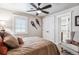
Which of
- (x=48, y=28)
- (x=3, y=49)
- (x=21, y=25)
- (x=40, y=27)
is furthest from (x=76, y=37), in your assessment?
(x=3, y=49)

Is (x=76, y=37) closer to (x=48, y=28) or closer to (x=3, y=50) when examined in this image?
(x=48, y=28)

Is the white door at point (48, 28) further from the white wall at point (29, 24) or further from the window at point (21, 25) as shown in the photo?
the window at point (21, 25)

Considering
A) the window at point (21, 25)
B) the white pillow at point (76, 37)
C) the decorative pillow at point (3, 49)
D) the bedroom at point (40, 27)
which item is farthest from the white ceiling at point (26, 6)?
the decorative pillow at point (3, 49)

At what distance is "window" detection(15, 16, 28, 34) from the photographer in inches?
80.7

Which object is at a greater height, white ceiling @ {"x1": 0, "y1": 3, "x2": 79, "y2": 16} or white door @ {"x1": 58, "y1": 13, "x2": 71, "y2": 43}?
white ceiling @ {"x1": 0, "y1": 3, "x2": 79, "y2": 16}

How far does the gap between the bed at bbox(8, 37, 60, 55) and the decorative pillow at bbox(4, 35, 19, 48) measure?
7cm

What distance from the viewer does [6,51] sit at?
188 centimetres

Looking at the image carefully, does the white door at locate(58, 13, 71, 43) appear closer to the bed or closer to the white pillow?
the white pillow

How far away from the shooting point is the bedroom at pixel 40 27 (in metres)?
1.95

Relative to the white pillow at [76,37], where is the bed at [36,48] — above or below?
below

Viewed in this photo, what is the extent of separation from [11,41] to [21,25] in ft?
1.08

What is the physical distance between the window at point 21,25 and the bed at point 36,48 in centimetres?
16

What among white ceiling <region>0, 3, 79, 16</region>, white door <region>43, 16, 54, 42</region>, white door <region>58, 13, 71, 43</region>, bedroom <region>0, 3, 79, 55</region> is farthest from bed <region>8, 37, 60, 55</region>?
white ceiling <region>0, 3, 79, 16</region>
